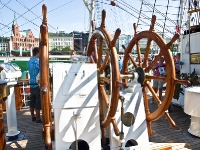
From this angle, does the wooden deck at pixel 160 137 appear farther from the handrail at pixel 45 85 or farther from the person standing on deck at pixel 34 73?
the handrail at pixel 45 85

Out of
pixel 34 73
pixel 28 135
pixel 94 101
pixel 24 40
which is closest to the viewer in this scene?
pixel 94 101

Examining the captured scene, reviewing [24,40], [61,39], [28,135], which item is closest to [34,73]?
[28,135]

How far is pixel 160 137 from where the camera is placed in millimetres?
3162

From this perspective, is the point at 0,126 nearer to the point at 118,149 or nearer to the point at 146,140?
the point at 118,149

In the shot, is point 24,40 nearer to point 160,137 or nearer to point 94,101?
point 160,137

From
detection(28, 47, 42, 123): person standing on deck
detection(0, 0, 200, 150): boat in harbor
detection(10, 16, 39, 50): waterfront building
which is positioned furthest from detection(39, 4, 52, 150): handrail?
detection(10, 16, 39, 50): waterfront building

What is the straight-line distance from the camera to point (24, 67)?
Answer: 11.6 meters

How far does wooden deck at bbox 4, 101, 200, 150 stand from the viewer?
2.88 meters

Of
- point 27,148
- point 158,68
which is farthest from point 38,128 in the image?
point 158,68

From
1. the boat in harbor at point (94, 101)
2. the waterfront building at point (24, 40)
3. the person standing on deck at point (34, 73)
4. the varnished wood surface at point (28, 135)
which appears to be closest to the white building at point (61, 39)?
the waterfront building at point (24, 40)

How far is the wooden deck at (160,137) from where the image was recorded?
2879mm

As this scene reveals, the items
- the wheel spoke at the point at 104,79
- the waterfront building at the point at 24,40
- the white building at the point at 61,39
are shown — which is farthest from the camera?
the white building at the point at 61,39

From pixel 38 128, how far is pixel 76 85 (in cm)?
169

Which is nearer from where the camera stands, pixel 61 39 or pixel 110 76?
pixel 110 76
